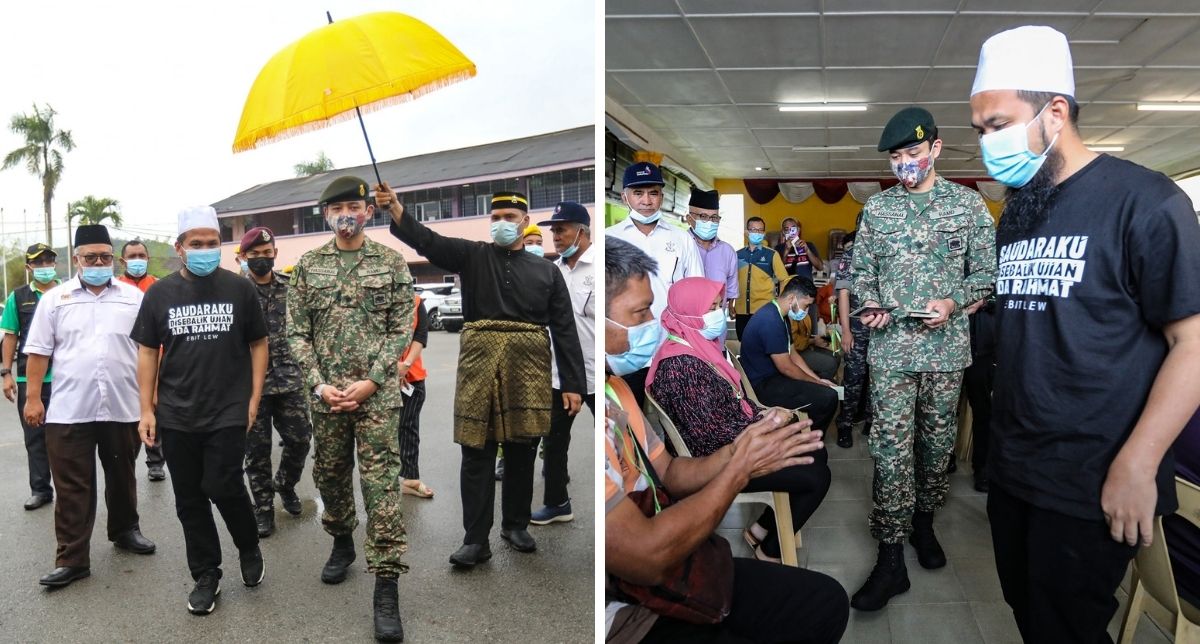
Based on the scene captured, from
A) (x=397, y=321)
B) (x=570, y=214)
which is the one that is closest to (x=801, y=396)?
(x=570, y=214)

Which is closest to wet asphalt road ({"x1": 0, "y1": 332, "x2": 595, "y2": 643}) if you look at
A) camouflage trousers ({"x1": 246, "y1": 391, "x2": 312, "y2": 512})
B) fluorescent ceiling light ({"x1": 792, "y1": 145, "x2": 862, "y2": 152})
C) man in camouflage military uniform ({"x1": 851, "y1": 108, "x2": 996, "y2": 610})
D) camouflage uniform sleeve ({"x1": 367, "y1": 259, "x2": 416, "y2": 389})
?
camouflage trousers ({"x1": 246, "y1": 391, "x2": 312, "y2": 512})

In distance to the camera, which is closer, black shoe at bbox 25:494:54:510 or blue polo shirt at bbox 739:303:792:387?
black shoe at bbox 25:494:54:510

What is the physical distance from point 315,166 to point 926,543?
192 cm

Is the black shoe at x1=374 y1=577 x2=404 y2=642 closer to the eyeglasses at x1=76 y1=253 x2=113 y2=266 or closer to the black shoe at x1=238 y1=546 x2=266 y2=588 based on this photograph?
the black shoe at x1=238 y1=546 x2=266 y2=588

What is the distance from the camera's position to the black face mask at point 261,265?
2.52m

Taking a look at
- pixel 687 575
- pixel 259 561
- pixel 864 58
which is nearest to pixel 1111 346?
pixel 687 575

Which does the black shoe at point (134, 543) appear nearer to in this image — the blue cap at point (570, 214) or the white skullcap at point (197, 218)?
the white skullcap at point (197, 218)

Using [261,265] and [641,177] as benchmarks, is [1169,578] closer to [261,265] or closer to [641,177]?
[641,177]

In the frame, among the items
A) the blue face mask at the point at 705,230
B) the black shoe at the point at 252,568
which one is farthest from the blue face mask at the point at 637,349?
the blue face mask at the point at 705,230

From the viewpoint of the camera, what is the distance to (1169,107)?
5742 millimetres

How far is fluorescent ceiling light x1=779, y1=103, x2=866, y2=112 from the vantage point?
19.9 ft

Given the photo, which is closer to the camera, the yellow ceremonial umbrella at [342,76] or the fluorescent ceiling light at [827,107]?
the yellow ceremonial umbrella at [342,76]

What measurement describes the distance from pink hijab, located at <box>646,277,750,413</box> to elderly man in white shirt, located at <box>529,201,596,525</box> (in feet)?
1.59

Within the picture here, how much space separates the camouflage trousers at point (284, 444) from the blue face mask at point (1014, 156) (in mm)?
2214
